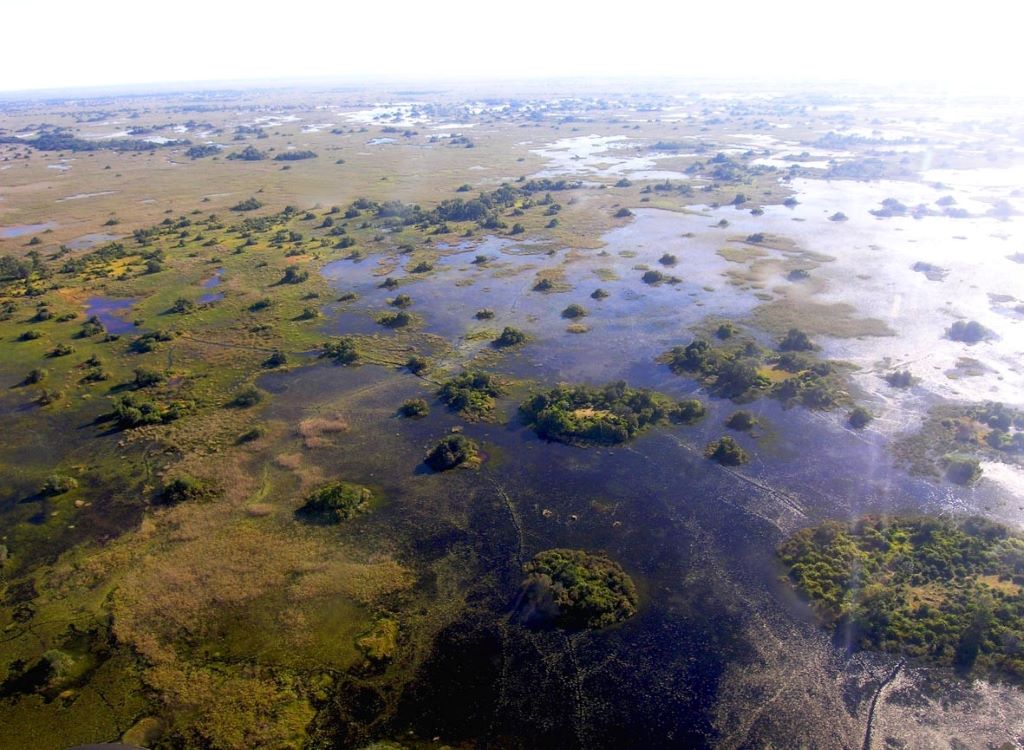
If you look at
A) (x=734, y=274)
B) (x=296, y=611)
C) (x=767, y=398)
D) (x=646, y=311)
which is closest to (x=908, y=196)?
(x=734, y=274)

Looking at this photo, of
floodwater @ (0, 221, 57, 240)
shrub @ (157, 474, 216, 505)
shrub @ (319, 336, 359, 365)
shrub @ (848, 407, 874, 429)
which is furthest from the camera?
floodwater @ (0, 221, 57, 240)

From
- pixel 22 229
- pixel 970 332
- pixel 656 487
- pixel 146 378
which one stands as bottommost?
pixel 656 487

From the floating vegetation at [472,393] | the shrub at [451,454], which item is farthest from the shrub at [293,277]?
the shrub at [451,454]

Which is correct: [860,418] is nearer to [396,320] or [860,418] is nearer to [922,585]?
[922,585]

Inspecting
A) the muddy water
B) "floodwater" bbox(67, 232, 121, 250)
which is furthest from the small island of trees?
"floodwater" bbox(67, 232, 121, 250)

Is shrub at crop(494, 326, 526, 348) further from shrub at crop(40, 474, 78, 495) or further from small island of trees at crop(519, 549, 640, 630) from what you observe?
shrub at crop(40, 474, 78, 495)

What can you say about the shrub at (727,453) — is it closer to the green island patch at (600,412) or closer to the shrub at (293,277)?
the green island patch at (600,412)

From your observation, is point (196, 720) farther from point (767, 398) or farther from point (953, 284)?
point (953, 284)

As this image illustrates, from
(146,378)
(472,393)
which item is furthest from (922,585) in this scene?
(146,378)
